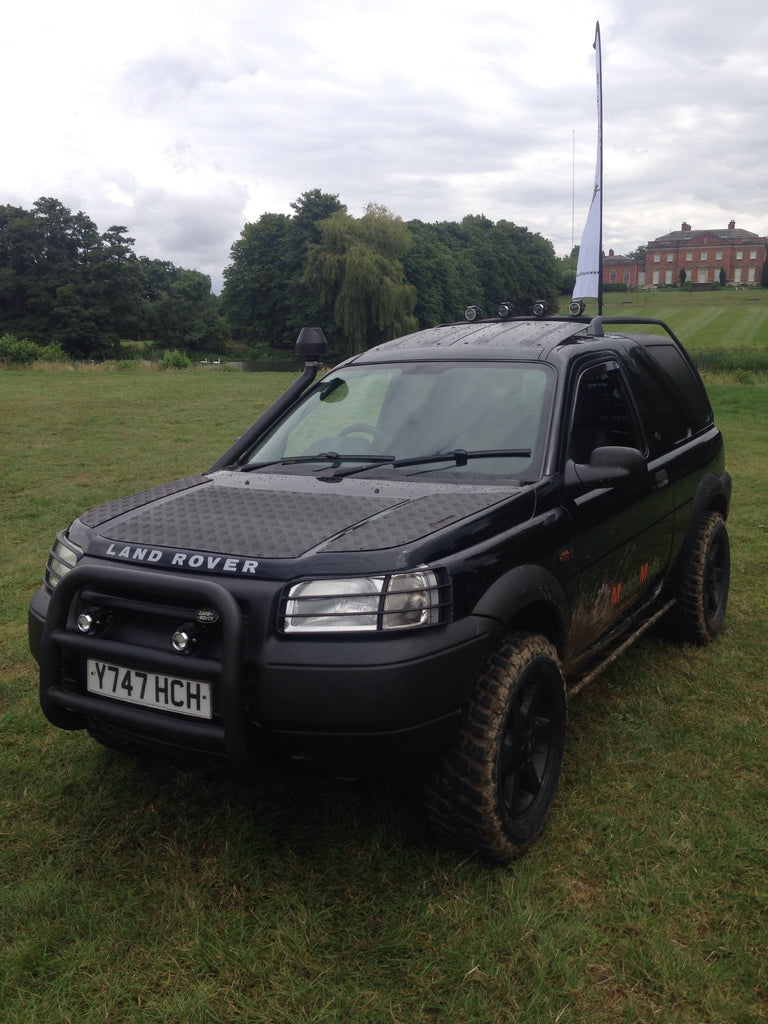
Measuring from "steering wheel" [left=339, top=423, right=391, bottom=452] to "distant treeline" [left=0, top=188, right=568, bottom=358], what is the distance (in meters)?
54.1

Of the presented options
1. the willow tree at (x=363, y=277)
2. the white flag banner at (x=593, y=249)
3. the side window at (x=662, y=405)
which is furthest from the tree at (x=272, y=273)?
the side window at (x=662, y=405)

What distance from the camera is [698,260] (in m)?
148

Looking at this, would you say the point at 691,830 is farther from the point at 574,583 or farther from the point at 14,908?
the point at 14,908

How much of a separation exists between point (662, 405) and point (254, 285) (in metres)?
71.0

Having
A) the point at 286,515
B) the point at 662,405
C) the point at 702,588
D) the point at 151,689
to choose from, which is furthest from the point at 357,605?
the point at 702,588

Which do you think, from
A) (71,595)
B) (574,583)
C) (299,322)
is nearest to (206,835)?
(71,595)

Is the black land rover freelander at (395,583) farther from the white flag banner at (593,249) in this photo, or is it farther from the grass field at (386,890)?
the white flag banner at (593,249)

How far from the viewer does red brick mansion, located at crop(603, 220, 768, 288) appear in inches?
5655

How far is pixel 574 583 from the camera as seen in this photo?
351 centimetres

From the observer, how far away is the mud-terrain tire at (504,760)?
2863 millimetres

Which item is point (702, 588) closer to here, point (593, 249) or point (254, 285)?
point (593, 249)

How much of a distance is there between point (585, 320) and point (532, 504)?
1.91m

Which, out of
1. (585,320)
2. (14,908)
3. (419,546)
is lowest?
(14,908)

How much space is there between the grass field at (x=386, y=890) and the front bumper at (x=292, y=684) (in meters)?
0.52
